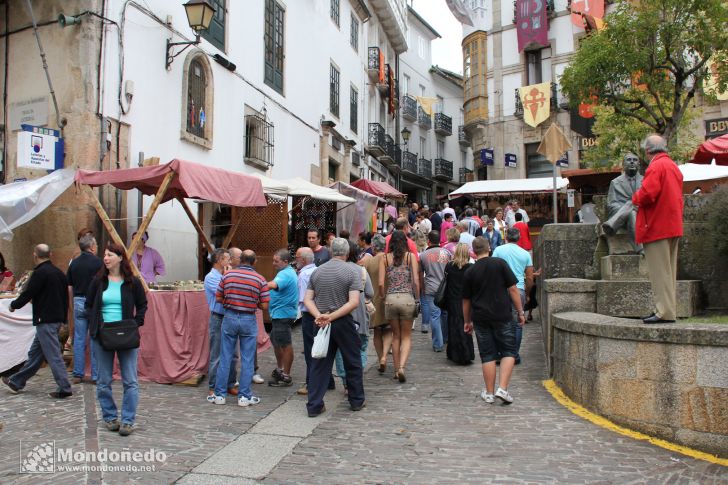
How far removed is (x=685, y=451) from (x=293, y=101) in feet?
46.7

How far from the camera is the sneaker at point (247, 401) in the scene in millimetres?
6457

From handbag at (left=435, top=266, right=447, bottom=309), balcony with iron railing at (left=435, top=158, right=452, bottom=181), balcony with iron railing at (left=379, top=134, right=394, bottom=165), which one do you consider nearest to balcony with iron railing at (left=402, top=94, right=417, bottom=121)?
balcony with iron railing at (left=379, top=134, right=394, bottom=165)

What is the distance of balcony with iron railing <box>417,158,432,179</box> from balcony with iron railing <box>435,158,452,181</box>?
3.22 feet

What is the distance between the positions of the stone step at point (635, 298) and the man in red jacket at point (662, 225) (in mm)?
1318

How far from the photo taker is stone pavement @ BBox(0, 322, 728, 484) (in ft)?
14.6

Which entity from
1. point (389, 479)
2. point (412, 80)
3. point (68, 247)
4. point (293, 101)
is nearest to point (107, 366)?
point (389, 479)

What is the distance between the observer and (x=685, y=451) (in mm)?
4848

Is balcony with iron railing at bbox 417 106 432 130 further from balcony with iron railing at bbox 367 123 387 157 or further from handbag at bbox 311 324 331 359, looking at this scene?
handbag at bbox 311 324 331 359

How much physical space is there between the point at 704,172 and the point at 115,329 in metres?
11.0

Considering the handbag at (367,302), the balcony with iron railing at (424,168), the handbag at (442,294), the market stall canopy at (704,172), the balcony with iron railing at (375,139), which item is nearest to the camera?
the handbag at (367,302)

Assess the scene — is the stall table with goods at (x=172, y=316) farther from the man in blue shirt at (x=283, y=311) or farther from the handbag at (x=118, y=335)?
the handbag at (x=118, y=335)

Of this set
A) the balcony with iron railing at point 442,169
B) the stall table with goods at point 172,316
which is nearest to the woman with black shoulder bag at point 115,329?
the stall table with goods at point 172,316

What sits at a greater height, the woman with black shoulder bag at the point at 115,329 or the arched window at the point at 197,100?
the arched window at the point at 197,100

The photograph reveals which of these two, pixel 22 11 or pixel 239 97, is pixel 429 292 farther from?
pixel 22 11
